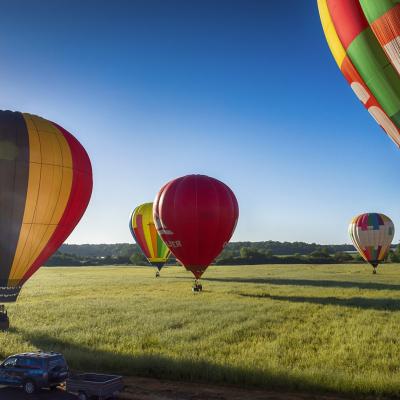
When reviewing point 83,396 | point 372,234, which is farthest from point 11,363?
point 372,234

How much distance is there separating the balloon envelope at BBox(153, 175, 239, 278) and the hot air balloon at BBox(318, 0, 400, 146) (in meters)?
17.3

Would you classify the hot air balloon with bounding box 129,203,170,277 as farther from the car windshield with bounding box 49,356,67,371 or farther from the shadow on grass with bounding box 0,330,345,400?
the car windshield with bounding box 49,356,67,371

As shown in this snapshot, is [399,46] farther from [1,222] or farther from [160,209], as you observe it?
[160,209]

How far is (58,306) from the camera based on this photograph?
2889 centimetres

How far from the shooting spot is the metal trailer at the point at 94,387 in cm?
1115

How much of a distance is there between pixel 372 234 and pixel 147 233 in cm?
2686

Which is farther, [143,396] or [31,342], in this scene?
[31,342]

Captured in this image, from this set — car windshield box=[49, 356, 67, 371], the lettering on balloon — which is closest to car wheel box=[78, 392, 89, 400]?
car windshield box=[49, 356, 67, 371]

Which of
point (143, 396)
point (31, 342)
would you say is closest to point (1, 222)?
point (31, 342)

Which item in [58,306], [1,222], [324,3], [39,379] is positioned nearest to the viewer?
[39,379]

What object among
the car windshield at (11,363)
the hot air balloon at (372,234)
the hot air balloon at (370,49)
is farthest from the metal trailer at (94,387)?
the hot air balloon at (372,234)

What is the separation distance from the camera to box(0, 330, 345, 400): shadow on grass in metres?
12.8

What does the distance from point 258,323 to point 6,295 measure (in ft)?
36.7

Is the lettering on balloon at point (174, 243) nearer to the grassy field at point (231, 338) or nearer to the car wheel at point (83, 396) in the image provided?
the grassy field at point (231, 338)
